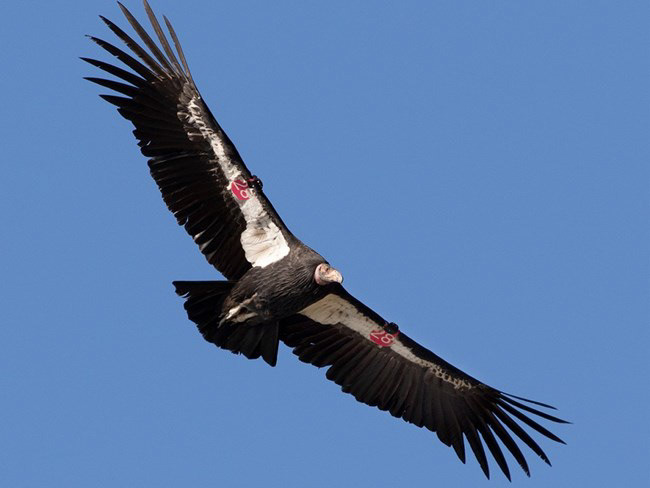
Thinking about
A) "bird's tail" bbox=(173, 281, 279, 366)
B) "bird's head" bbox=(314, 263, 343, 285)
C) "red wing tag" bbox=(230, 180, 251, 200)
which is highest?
"red wing tag" bbox=(230, 180, 251, 200)

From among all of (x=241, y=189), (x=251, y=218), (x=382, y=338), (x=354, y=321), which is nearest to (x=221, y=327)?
(x=251, y=218)

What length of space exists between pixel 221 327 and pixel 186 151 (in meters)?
2.61

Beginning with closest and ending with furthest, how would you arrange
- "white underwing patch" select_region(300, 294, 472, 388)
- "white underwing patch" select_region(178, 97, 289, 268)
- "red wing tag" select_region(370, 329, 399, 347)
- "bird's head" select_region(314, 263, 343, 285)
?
1. "bird's head" select_region(314, 263, 343, 285)
2. "white underwing patch" select_region(178, 97, 289, 268)
3. "white underwing patch" select_region(300, 294, 472, 388)
4. "red wing tag" select_region(370, 329, 399, 347)

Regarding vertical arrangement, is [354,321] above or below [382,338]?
below

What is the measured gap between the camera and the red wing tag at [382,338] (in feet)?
70.9

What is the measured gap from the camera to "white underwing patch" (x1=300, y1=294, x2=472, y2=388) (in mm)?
21266

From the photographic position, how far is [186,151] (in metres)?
20.0

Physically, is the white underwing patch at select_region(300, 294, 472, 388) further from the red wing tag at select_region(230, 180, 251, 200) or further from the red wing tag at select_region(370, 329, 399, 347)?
the red wing tag at select_region(230, 180, 251, 200)

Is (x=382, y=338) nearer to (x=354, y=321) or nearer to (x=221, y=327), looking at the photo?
(x=354, y=321)

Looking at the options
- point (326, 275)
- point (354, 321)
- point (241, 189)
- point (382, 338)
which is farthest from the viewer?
point (382, 338)

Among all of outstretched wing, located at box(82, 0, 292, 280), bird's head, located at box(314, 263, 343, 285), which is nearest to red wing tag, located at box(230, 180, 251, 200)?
outstretched wing, located at box(82, 0, 292, 280)

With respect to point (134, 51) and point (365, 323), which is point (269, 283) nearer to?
point (365, 323)

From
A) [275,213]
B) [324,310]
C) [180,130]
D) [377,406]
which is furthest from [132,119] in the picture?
[377,406]

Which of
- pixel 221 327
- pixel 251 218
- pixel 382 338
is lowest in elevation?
pixel 221 327
